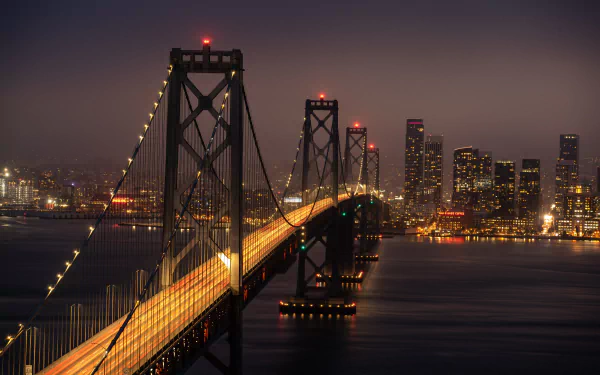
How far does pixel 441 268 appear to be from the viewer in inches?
2616

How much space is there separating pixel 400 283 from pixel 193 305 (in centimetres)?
3905

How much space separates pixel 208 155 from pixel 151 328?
3592mm

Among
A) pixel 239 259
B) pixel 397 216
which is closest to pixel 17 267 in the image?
pixel 239 259

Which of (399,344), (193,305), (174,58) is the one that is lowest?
(399,344)

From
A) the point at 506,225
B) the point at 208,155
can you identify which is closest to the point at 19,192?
the point at 506,225

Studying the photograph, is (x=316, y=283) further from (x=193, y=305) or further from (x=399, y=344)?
(x=193, y=305)

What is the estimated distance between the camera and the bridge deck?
37.8 ft

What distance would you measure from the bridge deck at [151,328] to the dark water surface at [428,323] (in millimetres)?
9171

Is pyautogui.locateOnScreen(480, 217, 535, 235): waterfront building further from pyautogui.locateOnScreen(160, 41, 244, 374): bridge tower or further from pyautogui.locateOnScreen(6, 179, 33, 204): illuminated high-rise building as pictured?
→ pyautogui.locateOnScreen(160, 41, 244, 374): bridge tower

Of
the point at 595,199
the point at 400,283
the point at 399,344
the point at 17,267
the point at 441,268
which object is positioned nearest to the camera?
A: the point at 399,344

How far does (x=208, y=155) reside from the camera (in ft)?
50.3

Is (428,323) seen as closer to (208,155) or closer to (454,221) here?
(208,155)

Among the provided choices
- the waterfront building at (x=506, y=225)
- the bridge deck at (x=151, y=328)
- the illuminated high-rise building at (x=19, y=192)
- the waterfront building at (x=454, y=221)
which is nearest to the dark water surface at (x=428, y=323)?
the bridge deck at (x=151, y=328)

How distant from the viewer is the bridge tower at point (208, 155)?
1498 cm
